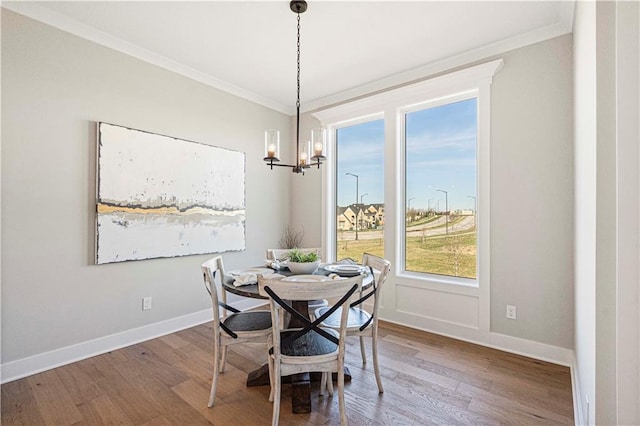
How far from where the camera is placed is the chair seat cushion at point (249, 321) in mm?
2027

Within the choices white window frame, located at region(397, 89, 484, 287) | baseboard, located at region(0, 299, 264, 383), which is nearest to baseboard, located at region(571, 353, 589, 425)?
white window frame, located at region(397, 89, 484, 287)

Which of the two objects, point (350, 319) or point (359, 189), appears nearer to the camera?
point (350, 319)

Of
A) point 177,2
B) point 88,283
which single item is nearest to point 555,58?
point 177,2

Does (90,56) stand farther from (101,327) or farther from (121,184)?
(101,327)

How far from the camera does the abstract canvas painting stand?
2666mm

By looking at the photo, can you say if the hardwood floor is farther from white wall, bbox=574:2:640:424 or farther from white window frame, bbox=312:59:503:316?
white wall, bbox=574:2:640:424

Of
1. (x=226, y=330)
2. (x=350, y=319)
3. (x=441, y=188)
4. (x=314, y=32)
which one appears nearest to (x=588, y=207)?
(x=350, y=319)

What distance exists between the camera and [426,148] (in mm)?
3348

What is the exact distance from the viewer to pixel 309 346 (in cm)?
177

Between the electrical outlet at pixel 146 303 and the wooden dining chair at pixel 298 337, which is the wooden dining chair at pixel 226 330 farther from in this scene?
the electrical outlet at pixel 146 303

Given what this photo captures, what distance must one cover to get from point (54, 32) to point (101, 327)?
2.49 metres

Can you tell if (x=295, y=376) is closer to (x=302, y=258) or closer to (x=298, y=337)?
(x=298, y=337)

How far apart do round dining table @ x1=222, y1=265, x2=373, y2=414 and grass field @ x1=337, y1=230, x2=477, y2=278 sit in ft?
4.37

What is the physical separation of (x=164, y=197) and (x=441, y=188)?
9.57ft
